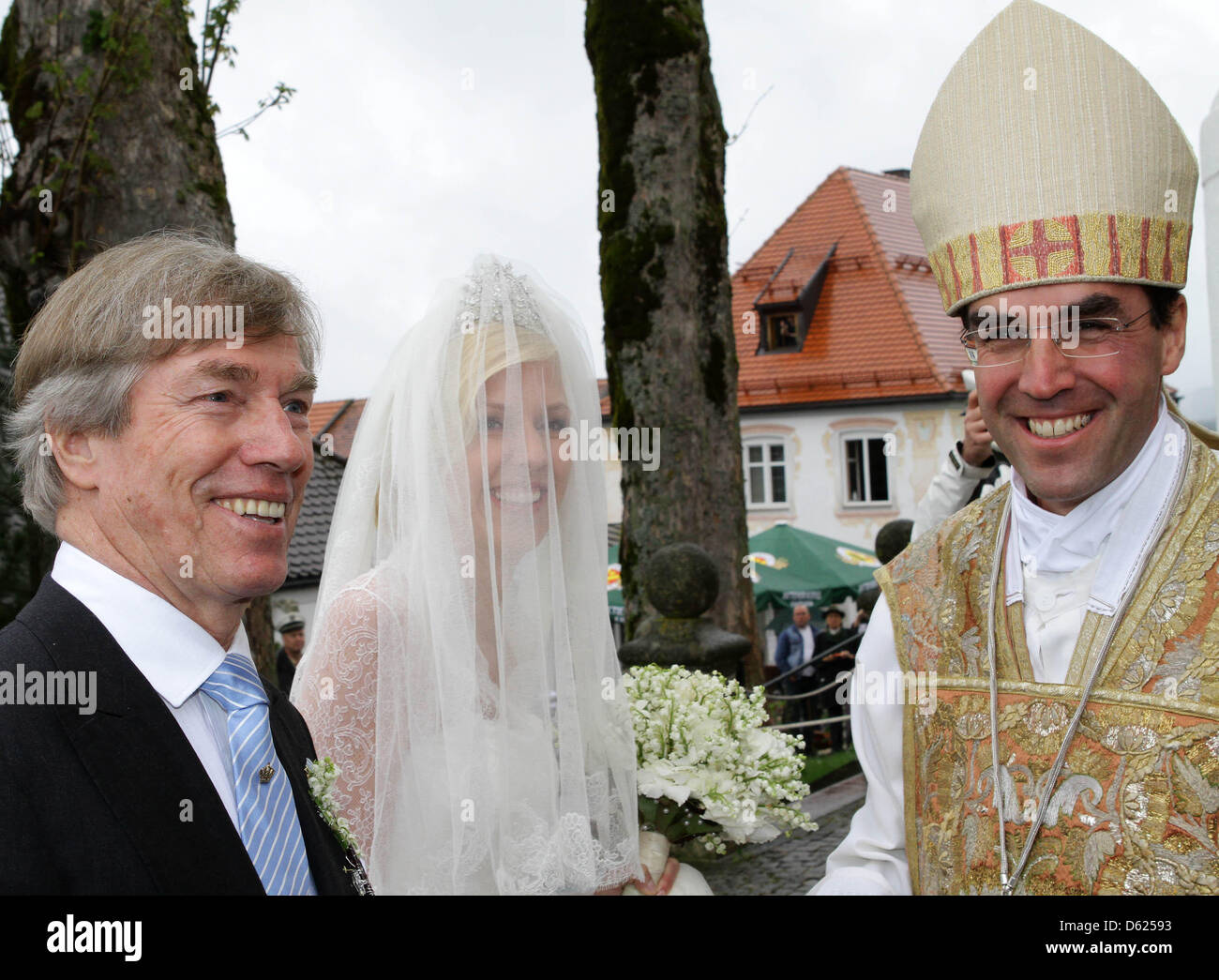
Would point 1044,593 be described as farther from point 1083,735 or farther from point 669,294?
point 669,294

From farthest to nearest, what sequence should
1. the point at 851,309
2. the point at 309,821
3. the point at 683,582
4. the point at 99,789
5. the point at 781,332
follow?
1. the point at 781,332
2. the point at 851,309
3. the point at 683,582
4. the point at 309,821
5. the point at 99,789

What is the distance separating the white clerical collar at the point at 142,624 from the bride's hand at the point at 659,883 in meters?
1.04

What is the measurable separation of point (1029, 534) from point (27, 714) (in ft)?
6.11

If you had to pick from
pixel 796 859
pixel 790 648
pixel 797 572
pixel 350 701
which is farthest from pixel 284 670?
pixel 797 572

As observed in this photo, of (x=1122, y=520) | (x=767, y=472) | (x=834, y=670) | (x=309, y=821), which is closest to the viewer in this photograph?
(x=309, y=821)

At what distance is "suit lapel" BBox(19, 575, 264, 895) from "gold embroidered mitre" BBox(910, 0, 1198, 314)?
1672mm

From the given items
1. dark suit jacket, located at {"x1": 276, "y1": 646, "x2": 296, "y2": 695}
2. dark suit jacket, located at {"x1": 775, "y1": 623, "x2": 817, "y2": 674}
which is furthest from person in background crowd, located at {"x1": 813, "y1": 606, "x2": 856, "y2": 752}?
dark suit jacket, located at {"x1": 276, "y1": 646, "x2": 296, "y2": 695}

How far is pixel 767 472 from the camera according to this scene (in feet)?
86.9

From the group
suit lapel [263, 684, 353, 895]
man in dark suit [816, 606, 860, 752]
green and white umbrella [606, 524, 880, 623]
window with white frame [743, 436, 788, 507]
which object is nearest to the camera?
suit lapel [263, 684, 353, 895]

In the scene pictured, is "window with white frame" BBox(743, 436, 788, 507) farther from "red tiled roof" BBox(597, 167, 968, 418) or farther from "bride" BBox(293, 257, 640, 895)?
"bride" BBox(293, 257, 640, 895)

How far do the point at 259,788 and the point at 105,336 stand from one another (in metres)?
0.73

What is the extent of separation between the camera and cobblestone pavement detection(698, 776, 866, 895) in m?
4.58

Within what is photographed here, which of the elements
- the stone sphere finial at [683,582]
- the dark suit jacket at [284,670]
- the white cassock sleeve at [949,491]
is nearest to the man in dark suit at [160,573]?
the white cassock sleeve at [949,491]
